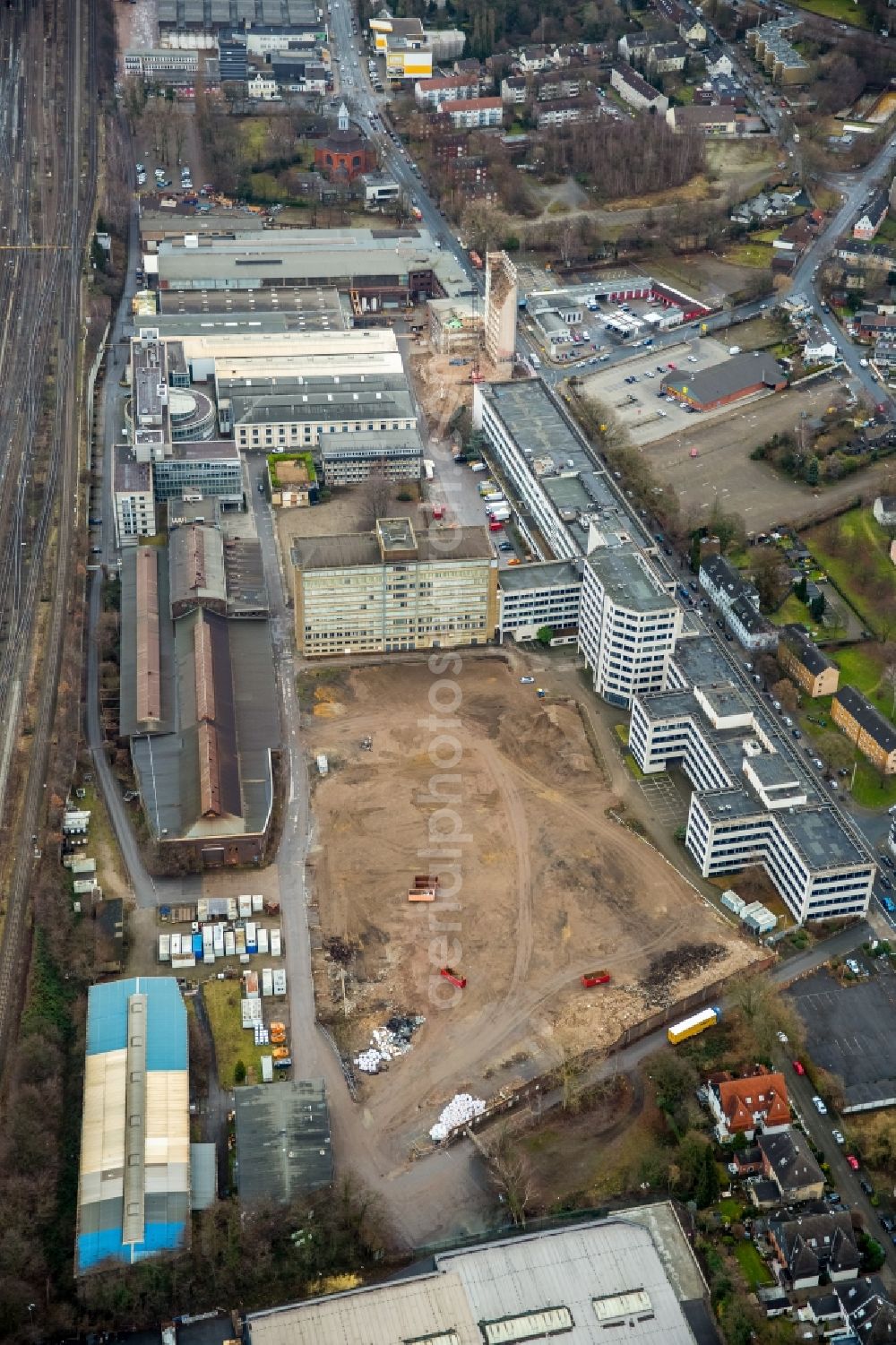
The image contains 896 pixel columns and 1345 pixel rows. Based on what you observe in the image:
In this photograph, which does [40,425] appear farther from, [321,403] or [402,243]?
[402,243]

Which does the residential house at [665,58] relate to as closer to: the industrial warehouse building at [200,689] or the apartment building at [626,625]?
the industrial warehouse building at [200,689]

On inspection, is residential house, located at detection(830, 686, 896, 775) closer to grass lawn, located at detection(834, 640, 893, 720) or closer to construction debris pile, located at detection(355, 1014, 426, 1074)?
grass lawn, located at detection(834, 640, 893, 720)

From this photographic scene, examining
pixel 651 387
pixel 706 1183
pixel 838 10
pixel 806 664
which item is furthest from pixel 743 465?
pixel 838 10

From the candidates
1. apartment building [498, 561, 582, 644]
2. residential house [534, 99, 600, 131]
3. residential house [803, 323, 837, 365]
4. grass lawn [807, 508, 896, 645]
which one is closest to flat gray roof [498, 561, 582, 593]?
apartment building [498, 561, 582, 644]

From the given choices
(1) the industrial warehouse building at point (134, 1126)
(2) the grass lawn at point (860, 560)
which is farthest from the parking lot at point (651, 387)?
(1) the industrial warehouse building at point (134, 1126)

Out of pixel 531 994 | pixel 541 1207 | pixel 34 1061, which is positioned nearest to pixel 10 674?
pixel 34 1061
